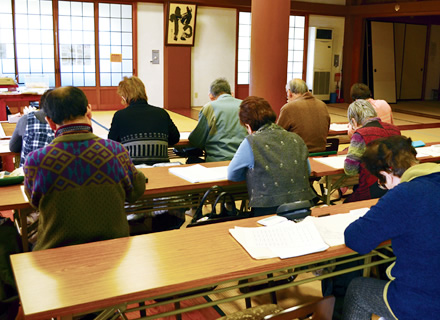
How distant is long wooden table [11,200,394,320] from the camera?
1.44m

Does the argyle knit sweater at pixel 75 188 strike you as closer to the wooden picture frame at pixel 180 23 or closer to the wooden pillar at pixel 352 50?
the wooden picture frame at pixel 180 23

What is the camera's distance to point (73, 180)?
1.85 m

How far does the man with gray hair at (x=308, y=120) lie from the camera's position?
3936mm

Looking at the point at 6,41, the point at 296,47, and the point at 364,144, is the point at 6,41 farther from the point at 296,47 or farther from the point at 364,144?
the point at 364,144

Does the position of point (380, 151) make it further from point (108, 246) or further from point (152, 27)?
point (152, 27)

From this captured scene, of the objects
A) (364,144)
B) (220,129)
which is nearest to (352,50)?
(220,129)

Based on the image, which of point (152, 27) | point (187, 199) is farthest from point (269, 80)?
point (152, 27)

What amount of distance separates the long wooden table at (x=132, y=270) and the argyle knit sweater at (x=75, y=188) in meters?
0.10

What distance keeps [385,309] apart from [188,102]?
28.7ft

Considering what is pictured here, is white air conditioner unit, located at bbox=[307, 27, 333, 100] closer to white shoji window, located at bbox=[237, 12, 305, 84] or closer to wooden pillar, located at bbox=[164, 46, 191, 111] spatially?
white shoji window, located at bbox=[237, 12, 305, 84]

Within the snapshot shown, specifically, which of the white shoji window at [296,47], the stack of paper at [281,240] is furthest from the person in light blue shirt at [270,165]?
the white shoji window at [296,47]

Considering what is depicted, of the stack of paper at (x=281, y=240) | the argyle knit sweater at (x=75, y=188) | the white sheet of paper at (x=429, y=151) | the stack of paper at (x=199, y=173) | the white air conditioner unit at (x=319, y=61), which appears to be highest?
the white air conditioner unit at (x=319, y=61)

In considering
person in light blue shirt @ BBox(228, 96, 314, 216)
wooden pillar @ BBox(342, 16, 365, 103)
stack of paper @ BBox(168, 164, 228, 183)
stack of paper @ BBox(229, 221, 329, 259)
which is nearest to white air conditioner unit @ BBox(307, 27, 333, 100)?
wooden pillar @ BBox(342, 16, 365, 103)

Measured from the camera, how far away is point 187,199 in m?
3.00
